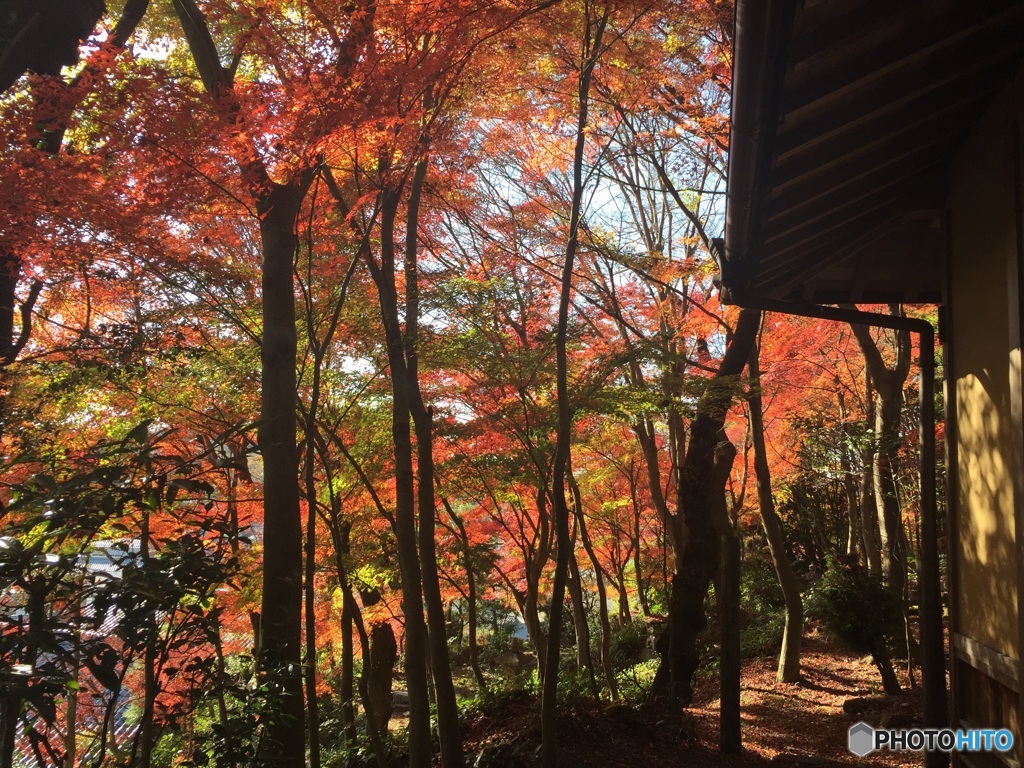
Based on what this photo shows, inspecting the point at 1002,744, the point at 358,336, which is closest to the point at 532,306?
the point at 358,336

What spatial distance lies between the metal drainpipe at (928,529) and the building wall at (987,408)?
0.43m

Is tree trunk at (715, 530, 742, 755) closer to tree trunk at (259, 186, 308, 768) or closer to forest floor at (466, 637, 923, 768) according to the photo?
forest floor at (466, 637, 923, 768)

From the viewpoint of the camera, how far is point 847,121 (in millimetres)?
3184

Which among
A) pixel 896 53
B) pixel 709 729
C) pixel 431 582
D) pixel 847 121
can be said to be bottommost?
pixel 709 729

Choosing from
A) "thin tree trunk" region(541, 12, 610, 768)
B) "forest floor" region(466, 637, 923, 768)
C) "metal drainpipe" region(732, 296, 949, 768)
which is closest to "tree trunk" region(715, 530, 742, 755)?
"forest floor" region(466, 637, 923, 768)

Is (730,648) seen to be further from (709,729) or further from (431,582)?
(431,582)

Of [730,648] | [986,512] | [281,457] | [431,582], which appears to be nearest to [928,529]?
[986,512]

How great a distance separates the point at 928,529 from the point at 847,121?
295cm

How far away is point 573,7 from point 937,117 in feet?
14.2

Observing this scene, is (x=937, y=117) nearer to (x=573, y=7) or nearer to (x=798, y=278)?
(x=798, y=278)

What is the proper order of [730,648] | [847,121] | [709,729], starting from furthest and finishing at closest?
[709,729] < [730,648] < [847,121]

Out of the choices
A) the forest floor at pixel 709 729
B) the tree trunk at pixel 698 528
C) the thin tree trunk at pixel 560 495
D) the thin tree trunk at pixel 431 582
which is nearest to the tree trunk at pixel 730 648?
the forest floor at pixel 709 729

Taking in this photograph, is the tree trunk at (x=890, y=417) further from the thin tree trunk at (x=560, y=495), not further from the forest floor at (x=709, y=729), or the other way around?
the thin tree trunk at (x=560, y=495)

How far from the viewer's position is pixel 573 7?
6977 millimetres
